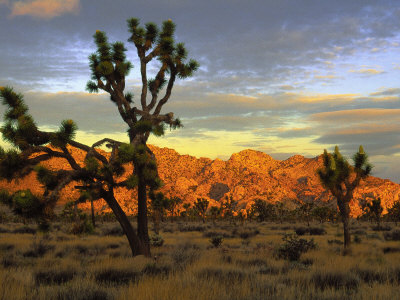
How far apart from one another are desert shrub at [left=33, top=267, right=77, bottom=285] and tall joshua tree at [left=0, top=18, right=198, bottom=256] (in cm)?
192

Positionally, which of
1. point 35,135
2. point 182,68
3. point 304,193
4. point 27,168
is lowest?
point 304,193

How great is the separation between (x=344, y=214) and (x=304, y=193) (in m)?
127

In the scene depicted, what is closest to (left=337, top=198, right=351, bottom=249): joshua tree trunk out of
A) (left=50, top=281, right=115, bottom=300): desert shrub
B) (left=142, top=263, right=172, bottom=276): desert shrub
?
(left=142, top=263, right=172, bottom=276): desert shrub

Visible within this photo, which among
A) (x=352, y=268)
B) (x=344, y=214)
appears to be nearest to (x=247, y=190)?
(x=344, y=214)

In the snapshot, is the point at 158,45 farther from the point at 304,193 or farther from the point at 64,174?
the point at 304,193

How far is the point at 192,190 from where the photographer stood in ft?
451

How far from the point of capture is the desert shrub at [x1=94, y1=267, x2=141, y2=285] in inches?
336

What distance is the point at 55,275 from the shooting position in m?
9.07

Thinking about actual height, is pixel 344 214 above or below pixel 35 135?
below

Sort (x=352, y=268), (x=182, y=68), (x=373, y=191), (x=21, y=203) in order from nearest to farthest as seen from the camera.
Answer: (x=21, y=203) → (x=352, y=268) → (x=182, y=68) → (x=373, y=191)

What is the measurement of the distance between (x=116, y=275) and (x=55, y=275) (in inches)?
65.8

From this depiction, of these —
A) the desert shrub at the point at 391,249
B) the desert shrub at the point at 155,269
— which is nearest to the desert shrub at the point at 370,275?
the desert shrub at the point at 155,269

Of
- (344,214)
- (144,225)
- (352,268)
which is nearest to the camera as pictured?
(352,268)

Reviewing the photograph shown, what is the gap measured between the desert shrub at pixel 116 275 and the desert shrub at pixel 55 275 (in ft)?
2.16
